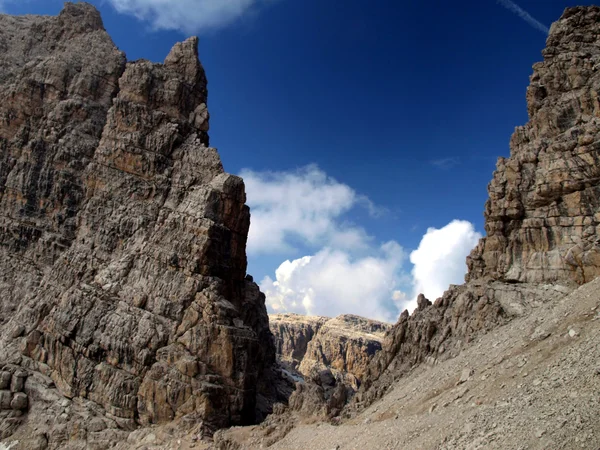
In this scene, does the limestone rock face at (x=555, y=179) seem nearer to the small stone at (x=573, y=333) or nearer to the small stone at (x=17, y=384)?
the small stone at (x=573, y=333)

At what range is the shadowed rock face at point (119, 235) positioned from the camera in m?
37.8

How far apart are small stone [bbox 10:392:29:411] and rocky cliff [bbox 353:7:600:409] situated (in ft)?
95.6

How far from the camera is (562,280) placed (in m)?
26.8

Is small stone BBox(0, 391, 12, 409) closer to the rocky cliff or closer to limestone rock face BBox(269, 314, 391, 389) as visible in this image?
the rocky cliff

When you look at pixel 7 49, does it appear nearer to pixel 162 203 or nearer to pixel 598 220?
pixel 162 203

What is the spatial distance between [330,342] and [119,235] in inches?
3132

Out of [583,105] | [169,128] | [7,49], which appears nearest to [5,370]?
[169,128]

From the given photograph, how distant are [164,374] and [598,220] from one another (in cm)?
3539

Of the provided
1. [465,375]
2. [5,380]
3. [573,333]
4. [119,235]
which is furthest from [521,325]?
[5,380]

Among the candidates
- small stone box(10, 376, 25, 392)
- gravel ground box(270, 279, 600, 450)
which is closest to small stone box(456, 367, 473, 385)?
gravel ground box(270, 279, 600, 450)

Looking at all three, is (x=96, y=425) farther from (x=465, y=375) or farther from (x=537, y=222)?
(x=537, y=222)

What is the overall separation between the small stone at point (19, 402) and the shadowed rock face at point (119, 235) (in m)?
2.76

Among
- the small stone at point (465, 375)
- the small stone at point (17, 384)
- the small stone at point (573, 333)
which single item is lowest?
the small stone at point (17, 384)

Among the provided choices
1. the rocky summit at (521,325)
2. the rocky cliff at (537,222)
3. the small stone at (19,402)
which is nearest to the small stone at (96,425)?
the small stone at (19,402)
